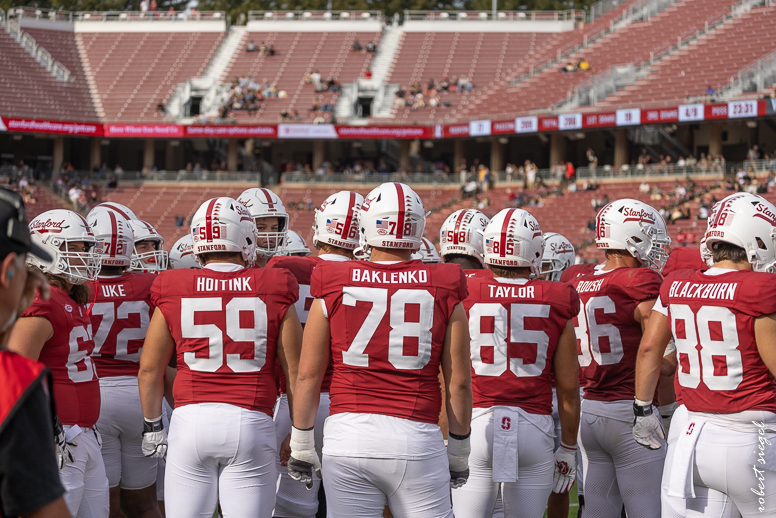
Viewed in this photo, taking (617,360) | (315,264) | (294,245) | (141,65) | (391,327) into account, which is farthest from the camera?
(141,65)

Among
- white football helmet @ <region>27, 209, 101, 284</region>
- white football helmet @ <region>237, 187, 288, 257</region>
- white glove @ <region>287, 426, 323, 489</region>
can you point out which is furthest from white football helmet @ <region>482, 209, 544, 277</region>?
white football helmet @ <region>27, 209, 101, 284</region>

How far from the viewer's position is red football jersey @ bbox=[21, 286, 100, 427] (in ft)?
14.0

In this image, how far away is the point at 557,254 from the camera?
7.53 meters

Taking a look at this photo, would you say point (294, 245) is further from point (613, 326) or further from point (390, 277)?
point (390, 277)

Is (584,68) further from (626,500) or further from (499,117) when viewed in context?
(626,500)

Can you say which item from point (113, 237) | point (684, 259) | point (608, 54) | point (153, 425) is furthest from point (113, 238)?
point (608, 54)

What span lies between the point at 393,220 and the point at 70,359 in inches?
70.9

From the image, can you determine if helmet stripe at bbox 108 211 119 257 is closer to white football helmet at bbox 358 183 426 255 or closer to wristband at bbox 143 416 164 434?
wristband at bbox 143 416 164 434

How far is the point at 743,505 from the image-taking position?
4117 mm

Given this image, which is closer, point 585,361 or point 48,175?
point 585,361

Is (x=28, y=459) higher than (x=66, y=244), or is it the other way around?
(x=66, y=244)

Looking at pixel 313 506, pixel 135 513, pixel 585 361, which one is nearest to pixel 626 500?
pixel 585 361

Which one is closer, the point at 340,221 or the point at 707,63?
the point at 340,221

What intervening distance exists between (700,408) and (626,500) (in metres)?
1.25
